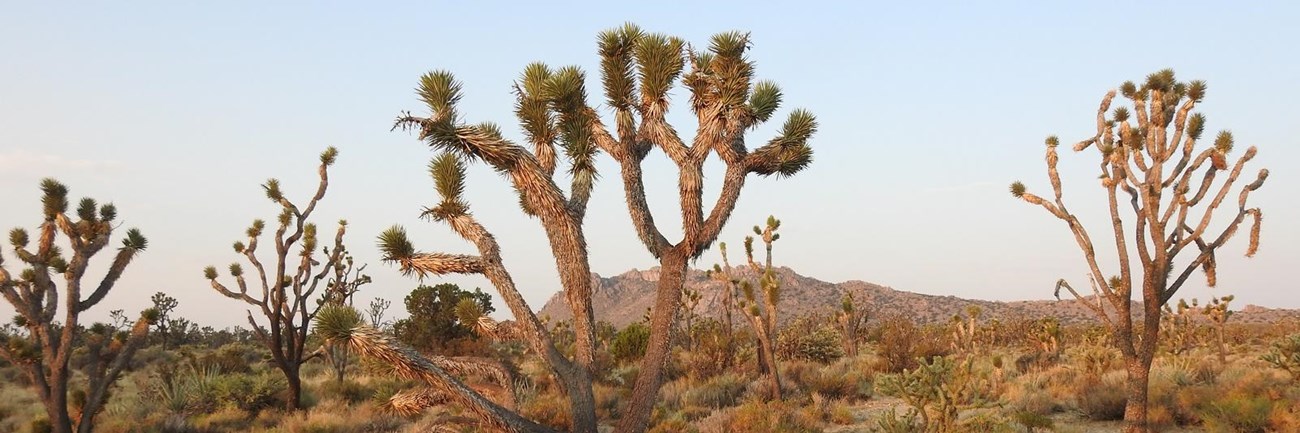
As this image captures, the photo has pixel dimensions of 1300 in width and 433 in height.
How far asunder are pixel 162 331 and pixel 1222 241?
37.6 metres

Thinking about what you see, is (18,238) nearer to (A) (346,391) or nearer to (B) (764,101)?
(A) (346,391)

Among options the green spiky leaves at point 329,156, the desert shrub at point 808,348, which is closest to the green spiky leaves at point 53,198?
the green spiky leaves at point 329,156

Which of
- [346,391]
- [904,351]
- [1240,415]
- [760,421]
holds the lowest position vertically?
[1240,415]

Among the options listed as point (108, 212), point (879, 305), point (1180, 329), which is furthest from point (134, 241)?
point (879, 305)

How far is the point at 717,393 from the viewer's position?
16219 mm

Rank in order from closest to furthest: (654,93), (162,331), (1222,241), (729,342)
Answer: (654,93) → (1222,241) → (729,342) → (162,331)

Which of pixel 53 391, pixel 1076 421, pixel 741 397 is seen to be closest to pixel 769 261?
pixel 741 397

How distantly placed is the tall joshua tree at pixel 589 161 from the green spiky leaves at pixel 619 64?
15 millimetres

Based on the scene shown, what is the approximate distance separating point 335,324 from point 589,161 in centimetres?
347

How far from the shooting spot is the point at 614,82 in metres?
10.1

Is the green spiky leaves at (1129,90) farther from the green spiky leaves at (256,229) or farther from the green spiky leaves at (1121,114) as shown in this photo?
the green spiky leaves at (256,229)

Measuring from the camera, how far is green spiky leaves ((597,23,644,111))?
1007 centimetres

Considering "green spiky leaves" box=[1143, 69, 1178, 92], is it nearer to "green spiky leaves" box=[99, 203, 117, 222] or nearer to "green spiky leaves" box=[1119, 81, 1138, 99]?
"green spiky leaves" box=[1119, 81, 1138, 99]

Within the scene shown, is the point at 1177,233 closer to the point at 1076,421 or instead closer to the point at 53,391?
the point at 1076,421
